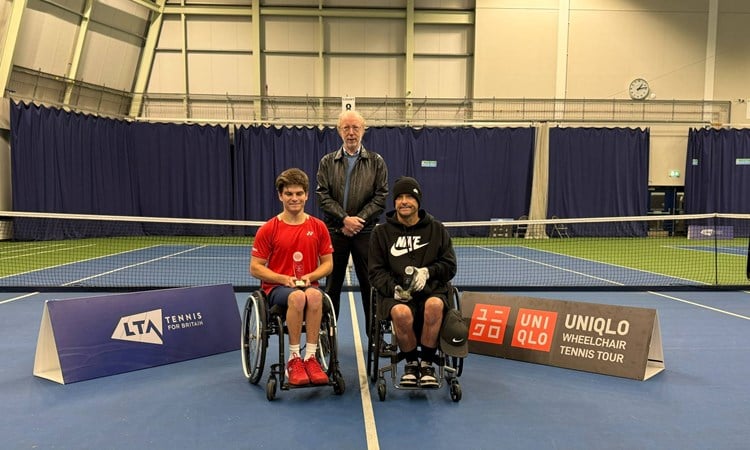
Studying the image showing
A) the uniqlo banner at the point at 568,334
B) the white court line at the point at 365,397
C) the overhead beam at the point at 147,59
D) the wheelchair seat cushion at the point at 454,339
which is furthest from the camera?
the overhead beam at the point at 147,59

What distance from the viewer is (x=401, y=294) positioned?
2748 millimetres

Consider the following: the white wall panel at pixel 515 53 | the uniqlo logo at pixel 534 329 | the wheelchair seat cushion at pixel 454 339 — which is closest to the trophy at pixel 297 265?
the wheelchair seat cushion at pixel 454 339

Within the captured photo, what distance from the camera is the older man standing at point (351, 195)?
3307 millimetres

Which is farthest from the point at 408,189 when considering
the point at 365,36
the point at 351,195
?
the point at 365,36

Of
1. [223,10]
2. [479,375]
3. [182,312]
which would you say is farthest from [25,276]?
[223,10]

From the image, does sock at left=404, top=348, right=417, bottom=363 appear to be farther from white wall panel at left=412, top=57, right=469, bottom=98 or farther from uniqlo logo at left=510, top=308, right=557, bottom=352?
white wall panel at left=412, top=57, right=469, bottom=98

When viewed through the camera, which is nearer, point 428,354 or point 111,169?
point 428,354

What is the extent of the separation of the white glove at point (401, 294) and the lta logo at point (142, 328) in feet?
6.03

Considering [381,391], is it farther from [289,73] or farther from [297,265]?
[289,73]

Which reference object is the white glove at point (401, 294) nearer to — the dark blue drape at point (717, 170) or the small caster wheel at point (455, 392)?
the small caster wheel at point (455, 392)

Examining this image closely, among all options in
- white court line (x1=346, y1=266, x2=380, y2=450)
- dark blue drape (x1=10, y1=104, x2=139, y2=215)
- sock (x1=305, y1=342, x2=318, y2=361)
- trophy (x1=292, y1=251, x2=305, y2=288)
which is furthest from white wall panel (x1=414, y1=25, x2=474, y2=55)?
sock (x1=305, y1=342, x2=318, y2=361)

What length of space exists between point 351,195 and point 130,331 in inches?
71.9

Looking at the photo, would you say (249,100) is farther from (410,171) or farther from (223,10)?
(410,171)

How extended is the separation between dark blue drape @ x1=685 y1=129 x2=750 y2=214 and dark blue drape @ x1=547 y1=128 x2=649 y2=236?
4.62ft
